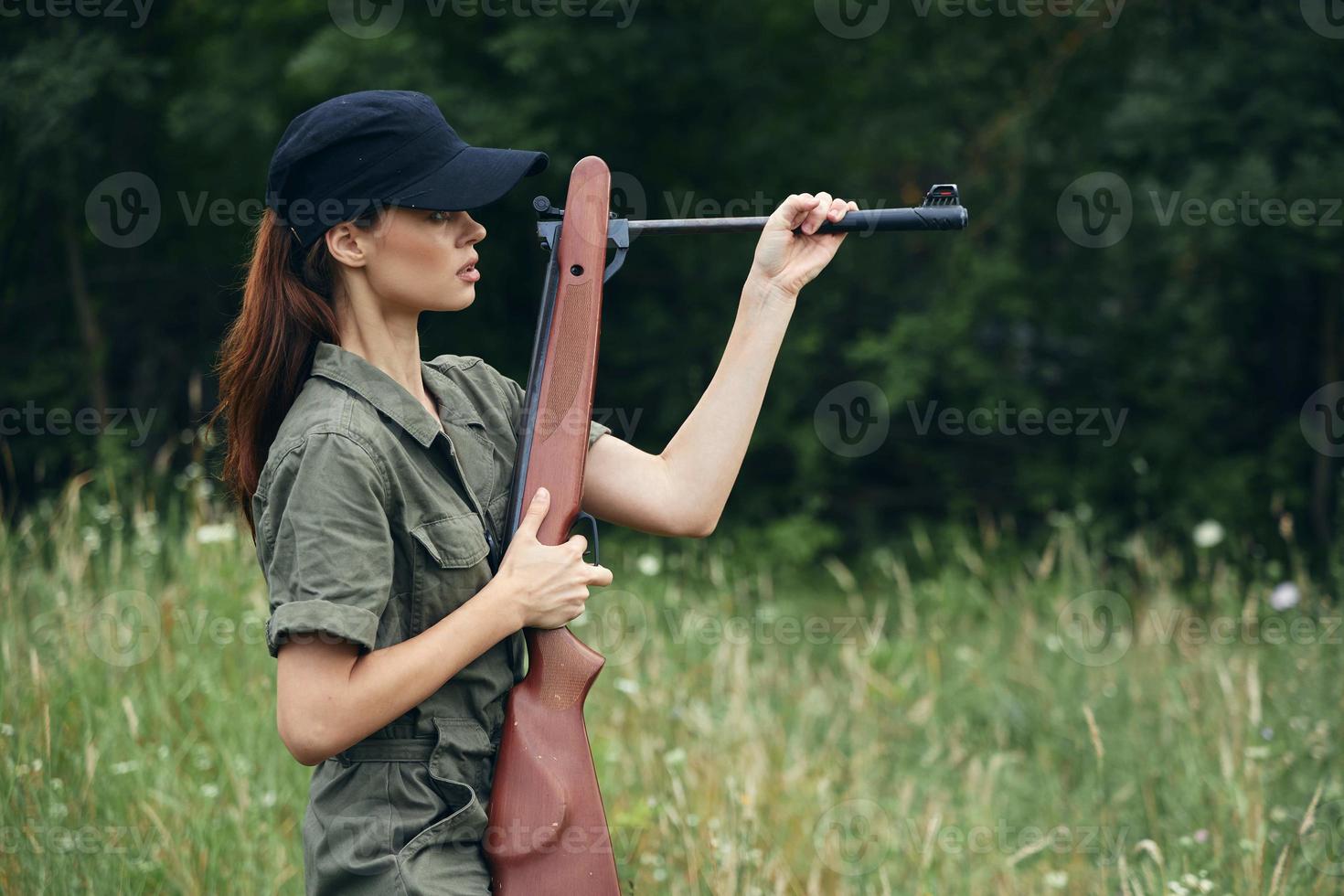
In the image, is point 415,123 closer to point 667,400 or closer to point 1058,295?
point 667,400

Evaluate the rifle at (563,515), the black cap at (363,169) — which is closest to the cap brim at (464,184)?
the black cap at (363,169)

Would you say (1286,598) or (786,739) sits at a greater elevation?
(1286,598)

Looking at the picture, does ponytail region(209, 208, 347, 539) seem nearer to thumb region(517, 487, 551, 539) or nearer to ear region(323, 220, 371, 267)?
ear region(323, 220, 371, 267)

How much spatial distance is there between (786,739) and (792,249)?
2773mm

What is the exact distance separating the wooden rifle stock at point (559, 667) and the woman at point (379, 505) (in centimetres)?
5

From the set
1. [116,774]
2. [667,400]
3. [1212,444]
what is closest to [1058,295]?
[1212,444]

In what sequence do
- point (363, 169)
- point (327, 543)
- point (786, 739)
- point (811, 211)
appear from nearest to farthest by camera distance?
point (327, 543), point (363, 169), point (811, 211), point (786, 739)

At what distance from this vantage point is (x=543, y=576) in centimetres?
186

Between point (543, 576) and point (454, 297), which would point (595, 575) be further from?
point (454, 297)

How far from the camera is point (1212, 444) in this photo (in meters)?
7.54

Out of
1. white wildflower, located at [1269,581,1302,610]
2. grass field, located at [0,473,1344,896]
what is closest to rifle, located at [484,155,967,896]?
grass field, located at [0,473,1344,896]

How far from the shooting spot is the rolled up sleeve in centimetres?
166

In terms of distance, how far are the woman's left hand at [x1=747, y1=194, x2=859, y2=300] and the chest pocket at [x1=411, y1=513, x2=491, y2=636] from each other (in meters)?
0.66

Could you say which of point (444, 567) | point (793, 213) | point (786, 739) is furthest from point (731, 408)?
point (786, 739)
